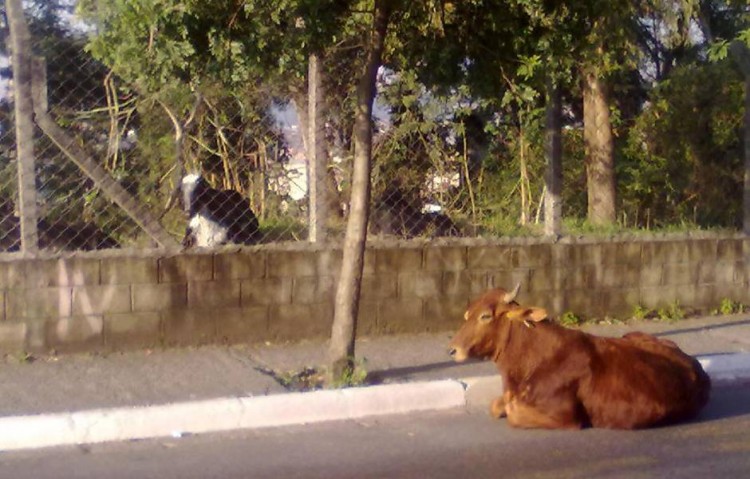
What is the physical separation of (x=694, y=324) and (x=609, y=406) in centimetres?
391

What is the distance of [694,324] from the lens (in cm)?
1063

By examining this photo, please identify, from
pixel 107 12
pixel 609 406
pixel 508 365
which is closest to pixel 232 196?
pixel 107 12

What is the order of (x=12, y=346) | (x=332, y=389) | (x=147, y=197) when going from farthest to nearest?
(x=147, y=197), (x=12, y=346), (x=332, y=389)

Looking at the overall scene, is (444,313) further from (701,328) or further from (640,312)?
(701,328)

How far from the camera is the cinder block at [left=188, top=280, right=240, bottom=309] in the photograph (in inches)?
352

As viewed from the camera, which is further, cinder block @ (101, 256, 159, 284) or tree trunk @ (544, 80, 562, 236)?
tree trunk @ (544, 80, 562, 236)

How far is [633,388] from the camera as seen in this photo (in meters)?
7.09

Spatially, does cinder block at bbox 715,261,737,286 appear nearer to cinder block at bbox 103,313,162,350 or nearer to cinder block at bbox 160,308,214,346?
cinder block at bbox 160,308,214,346

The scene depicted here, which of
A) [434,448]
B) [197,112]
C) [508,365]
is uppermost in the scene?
[197,112]

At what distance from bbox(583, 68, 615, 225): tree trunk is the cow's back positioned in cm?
487

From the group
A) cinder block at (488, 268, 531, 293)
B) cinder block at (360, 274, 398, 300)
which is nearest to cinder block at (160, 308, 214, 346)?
cinder block at (360, 274, 398, 300)

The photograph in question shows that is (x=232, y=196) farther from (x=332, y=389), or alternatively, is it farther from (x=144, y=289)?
(x=332, y=389)

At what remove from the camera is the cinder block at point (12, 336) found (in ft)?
27.6

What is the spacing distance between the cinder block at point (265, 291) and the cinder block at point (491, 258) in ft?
5.48
